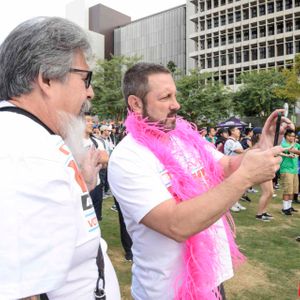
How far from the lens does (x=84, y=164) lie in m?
1.57

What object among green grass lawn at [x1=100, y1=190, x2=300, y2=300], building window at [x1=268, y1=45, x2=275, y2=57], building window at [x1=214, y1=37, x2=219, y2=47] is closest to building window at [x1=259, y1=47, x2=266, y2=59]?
building window at [x1=268, y1=45, x2=275, y2=57]

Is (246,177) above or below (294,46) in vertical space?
below

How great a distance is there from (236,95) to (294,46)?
15.2 metres

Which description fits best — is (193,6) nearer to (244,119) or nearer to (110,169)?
(244,119)

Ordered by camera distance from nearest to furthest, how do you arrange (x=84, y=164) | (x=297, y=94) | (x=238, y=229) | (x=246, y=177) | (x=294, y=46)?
1. (x=246, y=177)
2. (x=84, y=164)
3. (x=238, y=229)
4. (x=297, y=94)
5. (x=294, y=46)

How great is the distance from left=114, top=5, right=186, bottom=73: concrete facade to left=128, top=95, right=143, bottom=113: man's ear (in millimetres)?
53200

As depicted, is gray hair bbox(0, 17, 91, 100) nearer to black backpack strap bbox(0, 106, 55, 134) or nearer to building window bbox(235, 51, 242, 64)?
black backpack strap bbox(0, 106, 55, 134)

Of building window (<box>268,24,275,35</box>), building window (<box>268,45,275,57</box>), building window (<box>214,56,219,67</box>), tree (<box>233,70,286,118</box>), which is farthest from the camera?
building window (<box>214,56,219,67</box>)

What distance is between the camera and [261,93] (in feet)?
103

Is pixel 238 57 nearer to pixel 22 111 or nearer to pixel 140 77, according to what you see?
pixel 140 77

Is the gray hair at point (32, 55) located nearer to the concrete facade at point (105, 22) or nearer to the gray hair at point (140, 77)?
the gray hair at point (140, 77)

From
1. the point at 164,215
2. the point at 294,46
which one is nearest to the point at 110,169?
the point at 164,215

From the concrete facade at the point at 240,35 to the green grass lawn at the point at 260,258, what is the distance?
127ft

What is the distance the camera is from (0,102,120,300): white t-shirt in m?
0.86
